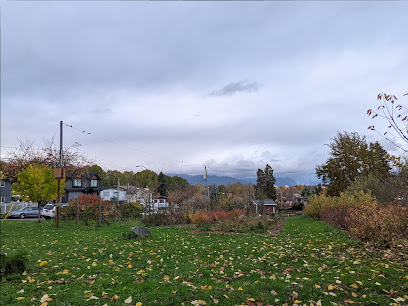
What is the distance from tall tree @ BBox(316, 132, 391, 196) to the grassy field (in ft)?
78.7

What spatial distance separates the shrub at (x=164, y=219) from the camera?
A: 19.0 m

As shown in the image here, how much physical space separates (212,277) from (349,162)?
29.2 m

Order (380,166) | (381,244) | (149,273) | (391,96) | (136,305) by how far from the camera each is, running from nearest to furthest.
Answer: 1. (136,305)
2. (391,96)
3. (149,273)
4. (381,244)
5. (380,166)

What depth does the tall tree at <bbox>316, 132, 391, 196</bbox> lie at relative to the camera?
30047 mm

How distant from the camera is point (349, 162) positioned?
30.7m

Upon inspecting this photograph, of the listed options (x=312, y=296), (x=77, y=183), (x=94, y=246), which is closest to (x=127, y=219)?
(x=94, y=246)

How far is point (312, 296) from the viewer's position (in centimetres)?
473

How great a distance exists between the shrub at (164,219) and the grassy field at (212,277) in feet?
32.4

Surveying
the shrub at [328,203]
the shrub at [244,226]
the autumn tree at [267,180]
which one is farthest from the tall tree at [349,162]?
the autumn tree at [267,180]

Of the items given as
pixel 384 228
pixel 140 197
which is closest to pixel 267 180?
pixel 140 197

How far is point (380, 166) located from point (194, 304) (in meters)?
31.9

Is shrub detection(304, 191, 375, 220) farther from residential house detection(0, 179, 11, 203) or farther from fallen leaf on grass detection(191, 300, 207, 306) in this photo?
residential house detection(0, 179, 11, 203)

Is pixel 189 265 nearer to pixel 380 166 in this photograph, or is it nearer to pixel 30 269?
pixel 30 269

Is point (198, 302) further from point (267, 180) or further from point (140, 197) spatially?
point (267, 180)
